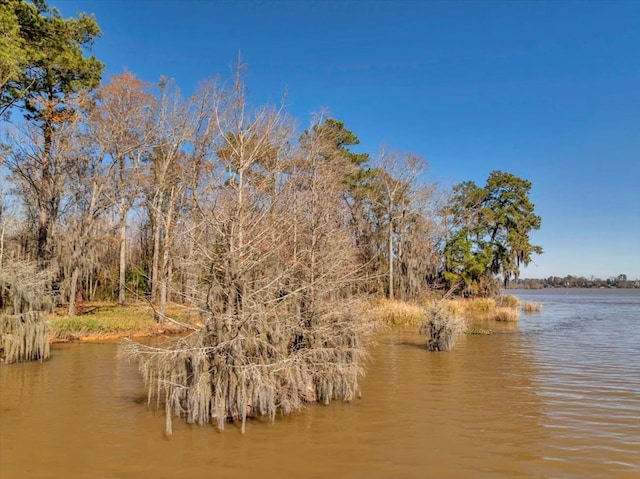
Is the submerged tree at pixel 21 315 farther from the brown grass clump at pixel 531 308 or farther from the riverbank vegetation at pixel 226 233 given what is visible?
the brown grass clump at pixel 531 308

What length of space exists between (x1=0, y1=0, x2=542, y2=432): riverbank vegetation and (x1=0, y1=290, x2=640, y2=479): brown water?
65cm

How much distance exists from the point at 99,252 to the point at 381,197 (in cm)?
1970

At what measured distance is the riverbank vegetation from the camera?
6953 millimetres

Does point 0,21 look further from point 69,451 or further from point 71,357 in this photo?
→ point 69,451

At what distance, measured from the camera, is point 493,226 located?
3784cm

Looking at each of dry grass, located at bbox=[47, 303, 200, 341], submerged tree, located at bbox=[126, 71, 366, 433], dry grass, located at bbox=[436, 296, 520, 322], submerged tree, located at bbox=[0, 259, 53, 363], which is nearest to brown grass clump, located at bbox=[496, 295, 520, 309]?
dry grass, located at bbox=[436, 296, 520, 322]

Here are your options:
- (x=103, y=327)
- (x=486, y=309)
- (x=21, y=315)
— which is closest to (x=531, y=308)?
(x=486, y=309)

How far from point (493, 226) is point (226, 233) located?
1362 inches

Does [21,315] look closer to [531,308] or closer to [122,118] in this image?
[122,118]

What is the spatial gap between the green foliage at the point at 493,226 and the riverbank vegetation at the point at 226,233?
0.16m

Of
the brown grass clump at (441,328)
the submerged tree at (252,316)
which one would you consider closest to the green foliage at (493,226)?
the brown grass clump at (441,328)

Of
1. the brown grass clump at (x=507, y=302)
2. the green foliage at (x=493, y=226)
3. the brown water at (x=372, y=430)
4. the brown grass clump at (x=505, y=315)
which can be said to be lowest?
the brown water at (x=372, y=430)

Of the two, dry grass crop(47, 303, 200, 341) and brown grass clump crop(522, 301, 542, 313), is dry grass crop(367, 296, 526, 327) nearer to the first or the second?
brown grass clump crop(522, 301, 542, 313)

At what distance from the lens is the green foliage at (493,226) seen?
34.3 meters
